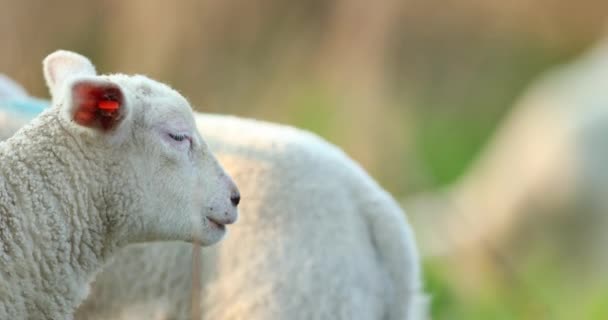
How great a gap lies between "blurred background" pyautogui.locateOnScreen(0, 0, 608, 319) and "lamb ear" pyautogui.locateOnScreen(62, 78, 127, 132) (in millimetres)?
3328

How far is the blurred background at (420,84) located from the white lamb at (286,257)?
2.18 metres

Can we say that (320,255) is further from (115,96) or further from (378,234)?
(115,96)

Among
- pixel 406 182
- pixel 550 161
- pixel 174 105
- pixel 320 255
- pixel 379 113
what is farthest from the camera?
pixel 379 113

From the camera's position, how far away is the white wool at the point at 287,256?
367 centimetres

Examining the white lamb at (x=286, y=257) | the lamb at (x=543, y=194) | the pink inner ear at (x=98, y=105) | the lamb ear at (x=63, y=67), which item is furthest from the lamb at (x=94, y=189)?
the lamb at (x=543, y=194)

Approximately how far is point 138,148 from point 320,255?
33.3 inches

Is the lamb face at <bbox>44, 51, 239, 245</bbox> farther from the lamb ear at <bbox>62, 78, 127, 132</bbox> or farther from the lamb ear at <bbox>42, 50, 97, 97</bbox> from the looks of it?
the lamb ear at <bbox>42, 50, 97, 97</bbox>

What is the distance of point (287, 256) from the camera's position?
371cm

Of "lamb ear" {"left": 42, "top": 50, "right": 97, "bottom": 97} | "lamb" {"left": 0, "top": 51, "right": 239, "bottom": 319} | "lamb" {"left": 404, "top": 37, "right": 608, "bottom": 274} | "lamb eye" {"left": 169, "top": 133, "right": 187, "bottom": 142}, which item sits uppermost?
"lamb" {"left": 404, "top": 37, "right": 608, "bottom": 274}

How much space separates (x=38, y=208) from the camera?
3029mm

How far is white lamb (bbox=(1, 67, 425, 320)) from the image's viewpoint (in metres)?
3.67

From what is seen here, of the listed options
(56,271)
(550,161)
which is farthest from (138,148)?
(550,161)

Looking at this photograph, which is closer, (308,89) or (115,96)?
(115,96)

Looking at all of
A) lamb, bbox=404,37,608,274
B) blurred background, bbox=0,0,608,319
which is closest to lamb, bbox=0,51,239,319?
blurred background, bbox=0,0,608,319
